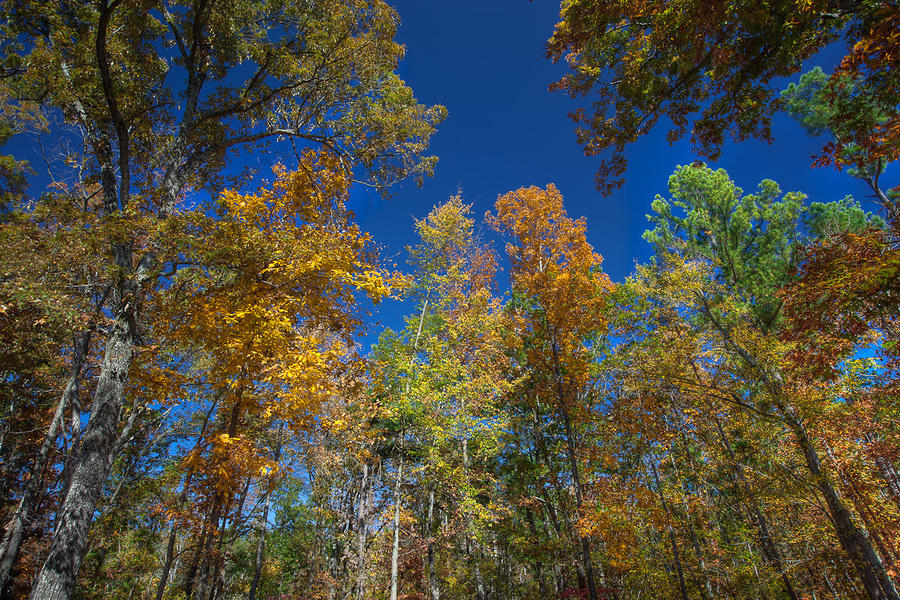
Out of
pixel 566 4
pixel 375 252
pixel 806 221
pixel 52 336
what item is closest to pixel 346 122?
pixel 375 252

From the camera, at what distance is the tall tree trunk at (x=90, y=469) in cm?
400

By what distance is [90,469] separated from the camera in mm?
4500

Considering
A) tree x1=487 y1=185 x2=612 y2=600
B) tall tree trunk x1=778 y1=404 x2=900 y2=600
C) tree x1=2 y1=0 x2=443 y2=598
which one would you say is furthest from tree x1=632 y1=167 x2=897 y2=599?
tree x1=2 y1=0 x2=443 y2=598

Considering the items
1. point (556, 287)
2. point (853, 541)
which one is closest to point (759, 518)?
point (853, 541)

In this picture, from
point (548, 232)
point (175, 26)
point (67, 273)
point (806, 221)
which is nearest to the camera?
point (67, 273)

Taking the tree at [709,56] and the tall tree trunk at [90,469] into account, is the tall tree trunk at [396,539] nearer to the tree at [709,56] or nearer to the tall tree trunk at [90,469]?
the tall tree trunk at [90,469]

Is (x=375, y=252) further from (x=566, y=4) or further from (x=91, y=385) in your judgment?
(x=91, y=385)

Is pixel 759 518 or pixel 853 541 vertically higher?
pixel 759 518

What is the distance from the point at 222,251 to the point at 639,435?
1235 cm

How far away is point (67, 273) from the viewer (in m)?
5.99

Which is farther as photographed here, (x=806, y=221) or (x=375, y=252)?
(x=806, y=221)

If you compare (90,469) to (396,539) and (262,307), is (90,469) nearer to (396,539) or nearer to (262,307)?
(262,307)

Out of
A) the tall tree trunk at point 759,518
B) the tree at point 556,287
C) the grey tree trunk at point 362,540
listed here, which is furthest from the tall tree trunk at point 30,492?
the tall tree trunk at point 759,518

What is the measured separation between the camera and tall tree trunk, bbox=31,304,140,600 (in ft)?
13.1
